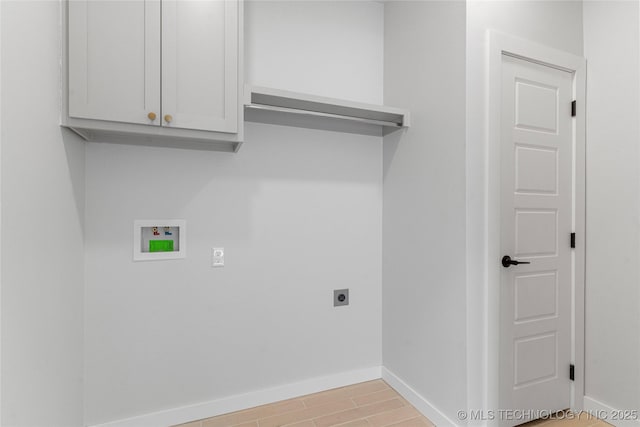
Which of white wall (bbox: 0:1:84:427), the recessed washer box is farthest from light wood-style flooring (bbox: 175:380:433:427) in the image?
the recessed washer box

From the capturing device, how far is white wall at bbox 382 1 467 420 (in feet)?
5.79

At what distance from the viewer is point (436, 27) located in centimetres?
191

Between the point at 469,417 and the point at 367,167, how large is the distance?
1657mm

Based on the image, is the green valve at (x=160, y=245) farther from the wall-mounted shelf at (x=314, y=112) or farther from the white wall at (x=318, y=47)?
the white wall at (x=318, y=47)

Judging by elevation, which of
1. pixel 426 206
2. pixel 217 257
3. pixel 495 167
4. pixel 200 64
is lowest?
pixel 217 257

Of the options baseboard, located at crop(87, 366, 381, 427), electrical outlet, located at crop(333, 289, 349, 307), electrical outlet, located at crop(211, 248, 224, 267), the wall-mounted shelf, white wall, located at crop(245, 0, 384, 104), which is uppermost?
white wall, located at crop(245, 0, 384, 104)

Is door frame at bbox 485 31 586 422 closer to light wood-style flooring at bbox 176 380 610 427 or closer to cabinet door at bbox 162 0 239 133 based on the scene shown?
light wood-style flooring at bbox 176 380 610 427

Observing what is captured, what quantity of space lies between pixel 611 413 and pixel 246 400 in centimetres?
221

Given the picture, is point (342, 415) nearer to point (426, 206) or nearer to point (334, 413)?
point (334, 413)

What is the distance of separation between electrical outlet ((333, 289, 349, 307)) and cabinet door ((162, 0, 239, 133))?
4.36 ft

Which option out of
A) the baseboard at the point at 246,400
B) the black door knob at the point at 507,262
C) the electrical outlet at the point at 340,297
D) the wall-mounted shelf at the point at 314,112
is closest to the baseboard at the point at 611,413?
the black door knob at the point at 507,262

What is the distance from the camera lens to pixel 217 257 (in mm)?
1985

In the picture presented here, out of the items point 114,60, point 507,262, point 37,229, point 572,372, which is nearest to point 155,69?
point 114,60

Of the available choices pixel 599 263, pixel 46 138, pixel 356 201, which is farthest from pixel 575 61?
pixel 46 138
